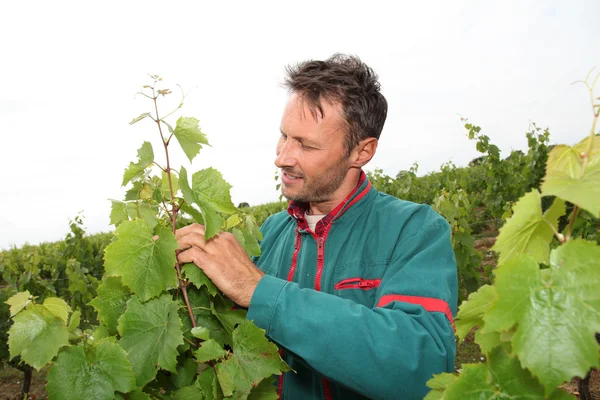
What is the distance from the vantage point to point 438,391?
1.01 m

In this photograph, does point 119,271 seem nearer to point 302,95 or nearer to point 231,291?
point 231,291

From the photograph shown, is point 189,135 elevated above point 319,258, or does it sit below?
above

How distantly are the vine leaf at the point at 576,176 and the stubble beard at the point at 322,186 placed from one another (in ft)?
5.16

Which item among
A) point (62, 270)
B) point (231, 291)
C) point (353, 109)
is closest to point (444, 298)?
point (231, 291)

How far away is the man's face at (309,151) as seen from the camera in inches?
91.5

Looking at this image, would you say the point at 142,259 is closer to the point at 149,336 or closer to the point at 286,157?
the point at 149,336

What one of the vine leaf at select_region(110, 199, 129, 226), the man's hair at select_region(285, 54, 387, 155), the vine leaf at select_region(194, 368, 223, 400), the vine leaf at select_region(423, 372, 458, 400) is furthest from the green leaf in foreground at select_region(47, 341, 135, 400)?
the man's hair at select_region(285, 54, 387, 155)

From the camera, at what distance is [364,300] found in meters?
2.15

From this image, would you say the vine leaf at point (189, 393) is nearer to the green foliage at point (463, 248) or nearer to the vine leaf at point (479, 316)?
the vine leaf at point (479, 316)

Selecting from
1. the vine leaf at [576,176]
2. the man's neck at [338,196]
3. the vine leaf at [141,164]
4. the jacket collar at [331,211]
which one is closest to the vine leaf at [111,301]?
the vine leaf at [141,164]

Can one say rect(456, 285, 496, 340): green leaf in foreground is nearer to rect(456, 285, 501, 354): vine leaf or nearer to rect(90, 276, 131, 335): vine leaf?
rect(456, 285, 501, 354): vine leaf

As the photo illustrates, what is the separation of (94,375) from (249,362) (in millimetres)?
456

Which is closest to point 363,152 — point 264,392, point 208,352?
point 264,392

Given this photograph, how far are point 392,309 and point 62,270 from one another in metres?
12.1
